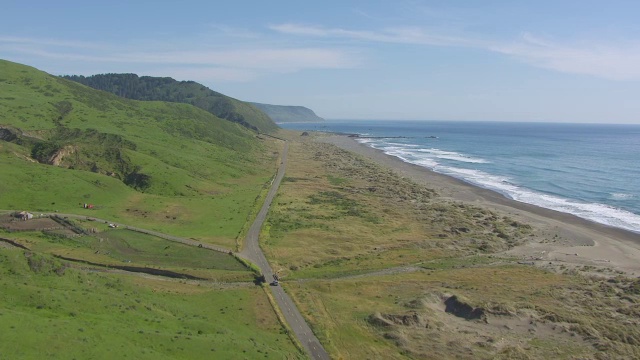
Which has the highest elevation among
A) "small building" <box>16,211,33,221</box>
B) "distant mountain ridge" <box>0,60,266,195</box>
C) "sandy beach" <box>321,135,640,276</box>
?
"distant mountain ridge" <box>0,60,266,195</box>

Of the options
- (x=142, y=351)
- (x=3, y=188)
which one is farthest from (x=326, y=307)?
(x=3, y=188)

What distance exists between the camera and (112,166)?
418 ft

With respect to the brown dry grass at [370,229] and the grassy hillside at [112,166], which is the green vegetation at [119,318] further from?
the grassy hillside at [112,166]

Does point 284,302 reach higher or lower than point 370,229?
lower

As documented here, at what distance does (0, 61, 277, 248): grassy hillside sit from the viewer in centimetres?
9812

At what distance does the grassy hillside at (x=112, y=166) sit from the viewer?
322ft

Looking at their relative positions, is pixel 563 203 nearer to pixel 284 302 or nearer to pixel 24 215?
pixel 284 302

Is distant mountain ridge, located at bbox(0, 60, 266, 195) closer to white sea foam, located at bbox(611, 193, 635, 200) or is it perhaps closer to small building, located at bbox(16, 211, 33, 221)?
small building, located at bbox(16, 211, 33, 221)

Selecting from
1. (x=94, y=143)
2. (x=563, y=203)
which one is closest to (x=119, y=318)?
(x=94, y=143)

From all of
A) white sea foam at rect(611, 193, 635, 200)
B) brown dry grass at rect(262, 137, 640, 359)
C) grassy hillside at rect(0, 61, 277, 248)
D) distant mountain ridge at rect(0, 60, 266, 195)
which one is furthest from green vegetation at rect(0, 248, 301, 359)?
white sea foam at rect(611, 193, 635, 200)

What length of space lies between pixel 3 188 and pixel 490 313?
92.1 meters

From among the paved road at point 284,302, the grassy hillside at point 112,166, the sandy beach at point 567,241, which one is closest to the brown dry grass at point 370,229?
the paved road at point 284,302

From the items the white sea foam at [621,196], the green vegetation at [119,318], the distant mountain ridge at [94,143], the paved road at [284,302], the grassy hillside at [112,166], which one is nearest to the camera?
the green vegetation at [119,318]

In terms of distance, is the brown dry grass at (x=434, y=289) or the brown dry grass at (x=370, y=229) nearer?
the brown dry grass at (x=434, y=289)
